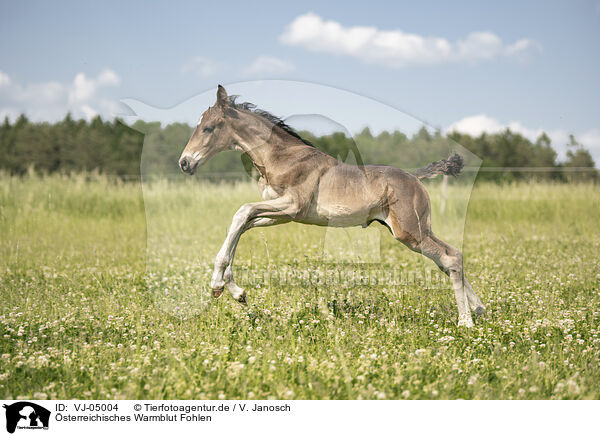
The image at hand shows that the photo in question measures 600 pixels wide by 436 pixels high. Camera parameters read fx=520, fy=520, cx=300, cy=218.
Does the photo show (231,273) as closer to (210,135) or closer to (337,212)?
(337,212)

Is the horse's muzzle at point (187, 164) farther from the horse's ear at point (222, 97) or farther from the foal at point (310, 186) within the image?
the horse's ear at point (222, 97)

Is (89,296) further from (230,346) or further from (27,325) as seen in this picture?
(230,346)

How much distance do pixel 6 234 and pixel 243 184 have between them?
892 cm

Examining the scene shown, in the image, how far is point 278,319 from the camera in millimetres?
6453

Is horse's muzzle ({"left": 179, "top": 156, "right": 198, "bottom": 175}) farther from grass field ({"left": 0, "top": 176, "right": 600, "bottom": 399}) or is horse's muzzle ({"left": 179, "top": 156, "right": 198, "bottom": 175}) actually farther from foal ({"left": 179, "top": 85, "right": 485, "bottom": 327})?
grass field ({"left": 0, "top": 176, "right": 600, "bottom": 399})

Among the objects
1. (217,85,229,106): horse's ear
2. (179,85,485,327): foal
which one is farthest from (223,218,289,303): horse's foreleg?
(217,85,229,106): horse's ear

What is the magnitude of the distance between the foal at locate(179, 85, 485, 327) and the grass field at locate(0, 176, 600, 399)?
0.82 metres

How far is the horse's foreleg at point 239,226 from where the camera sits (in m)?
5.73
